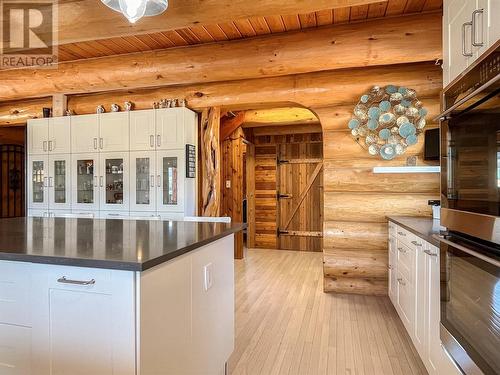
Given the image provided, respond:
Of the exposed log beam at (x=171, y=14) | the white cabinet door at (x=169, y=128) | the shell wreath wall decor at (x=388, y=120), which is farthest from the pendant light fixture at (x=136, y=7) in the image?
the shell wreath wall decor at (x=388, y=120)

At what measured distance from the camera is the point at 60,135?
4.18m

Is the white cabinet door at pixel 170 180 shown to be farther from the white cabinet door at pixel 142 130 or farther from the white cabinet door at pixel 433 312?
the white cabinet door at pixel 433 312

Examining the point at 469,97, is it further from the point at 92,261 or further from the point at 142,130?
the point at 142,130

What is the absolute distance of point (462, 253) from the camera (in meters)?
1.26

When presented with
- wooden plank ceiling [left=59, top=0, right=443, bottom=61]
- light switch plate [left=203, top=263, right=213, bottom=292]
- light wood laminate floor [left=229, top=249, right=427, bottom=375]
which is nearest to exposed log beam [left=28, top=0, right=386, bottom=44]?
wooden plank ceiling [left=59, top=0, right=443, bottom=61]

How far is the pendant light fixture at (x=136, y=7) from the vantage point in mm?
1808

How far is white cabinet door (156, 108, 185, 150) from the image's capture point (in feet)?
12.3

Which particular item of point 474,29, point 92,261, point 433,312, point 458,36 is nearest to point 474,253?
point 433,312

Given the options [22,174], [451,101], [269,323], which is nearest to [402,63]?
[451,101]

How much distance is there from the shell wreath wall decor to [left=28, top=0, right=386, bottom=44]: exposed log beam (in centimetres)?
125

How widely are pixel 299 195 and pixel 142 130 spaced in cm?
319

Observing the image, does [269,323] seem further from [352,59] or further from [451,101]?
[352,59]

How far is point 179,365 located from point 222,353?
1.69 ft

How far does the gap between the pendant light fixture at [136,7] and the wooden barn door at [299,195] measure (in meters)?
4.24
